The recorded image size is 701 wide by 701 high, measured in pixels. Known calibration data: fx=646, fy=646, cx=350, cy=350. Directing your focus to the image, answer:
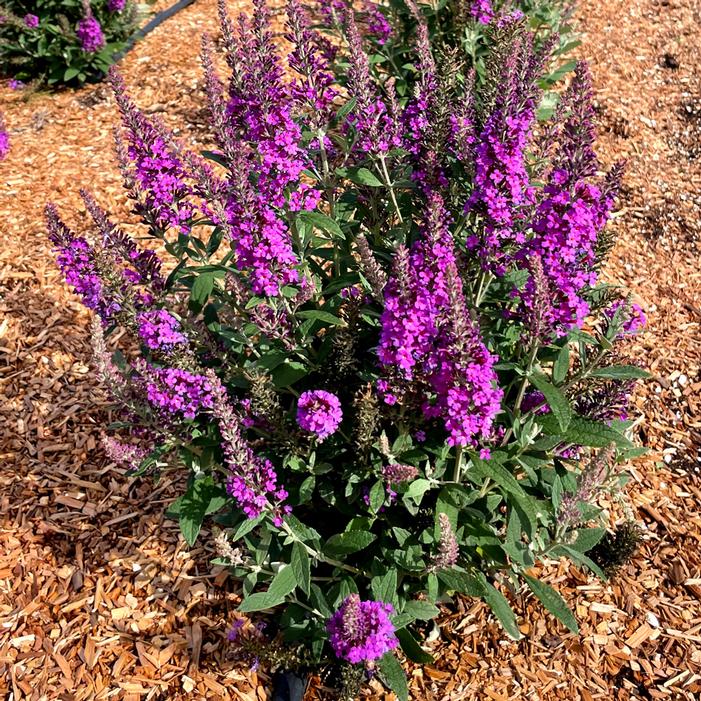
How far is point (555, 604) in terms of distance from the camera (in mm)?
3359

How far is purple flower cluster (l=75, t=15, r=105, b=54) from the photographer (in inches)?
332

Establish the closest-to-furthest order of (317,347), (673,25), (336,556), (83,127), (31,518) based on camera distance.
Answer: (336,556) < (317,347) < (31,518) < (83,127) < (673,25)

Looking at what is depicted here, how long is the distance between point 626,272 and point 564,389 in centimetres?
360

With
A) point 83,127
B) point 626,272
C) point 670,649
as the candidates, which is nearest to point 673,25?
point 626,272

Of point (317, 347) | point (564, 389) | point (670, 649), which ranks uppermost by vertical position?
point (564, 389)

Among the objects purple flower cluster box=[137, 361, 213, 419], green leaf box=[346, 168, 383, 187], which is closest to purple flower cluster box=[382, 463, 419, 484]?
purple flower cluster box=[137, 361, 213, 419]

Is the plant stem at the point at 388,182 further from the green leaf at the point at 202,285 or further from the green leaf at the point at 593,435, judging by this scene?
the green leaf at the point at 593,435

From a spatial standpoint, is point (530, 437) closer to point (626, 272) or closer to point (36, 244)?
point (626, 272)

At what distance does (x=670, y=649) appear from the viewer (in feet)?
13.5

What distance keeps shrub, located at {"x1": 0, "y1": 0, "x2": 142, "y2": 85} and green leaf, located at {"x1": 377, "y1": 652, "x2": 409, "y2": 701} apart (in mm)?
8397

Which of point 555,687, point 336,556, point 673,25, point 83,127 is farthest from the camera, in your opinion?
point 673,25

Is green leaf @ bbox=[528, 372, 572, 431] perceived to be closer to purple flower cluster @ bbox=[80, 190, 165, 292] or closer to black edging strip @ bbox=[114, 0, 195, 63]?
purple flower cluster @ bbox=[80, 190, 165, 292]

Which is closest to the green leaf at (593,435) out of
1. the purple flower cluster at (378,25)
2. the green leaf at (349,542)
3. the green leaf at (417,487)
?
the green leaf at (417,487)

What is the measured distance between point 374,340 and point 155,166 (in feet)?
4.94
